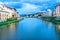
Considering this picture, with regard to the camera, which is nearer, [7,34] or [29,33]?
[7,34]

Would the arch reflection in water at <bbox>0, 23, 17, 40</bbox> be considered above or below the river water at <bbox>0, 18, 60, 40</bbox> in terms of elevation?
above

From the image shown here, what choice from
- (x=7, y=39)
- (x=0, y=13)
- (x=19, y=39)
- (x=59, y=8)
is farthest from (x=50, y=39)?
(x=59, y=8)

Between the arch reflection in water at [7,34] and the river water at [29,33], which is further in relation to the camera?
the river water at [29,33]

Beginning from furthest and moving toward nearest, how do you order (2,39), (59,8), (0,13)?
(59,8) < (0,13) < (2,39)

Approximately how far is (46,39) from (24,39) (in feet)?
2.89

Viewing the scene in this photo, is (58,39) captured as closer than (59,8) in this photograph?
Yes

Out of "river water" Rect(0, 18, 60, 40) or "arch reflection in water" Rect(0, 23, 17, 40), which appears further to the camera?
"river water" Rect(0, 18, 60, 40)

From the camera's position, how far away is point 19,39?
7.50 metres

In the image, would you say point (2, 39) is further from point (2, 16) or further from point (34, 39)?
point (2, 16)

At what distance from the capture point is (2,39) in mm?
7348

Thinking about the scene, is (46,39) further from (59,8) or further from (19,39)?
(59,8)

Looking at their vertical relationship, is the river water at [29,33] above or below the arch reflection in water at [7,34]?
below

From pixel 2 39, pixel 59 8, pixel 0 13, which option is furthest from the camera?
pixel 59 8

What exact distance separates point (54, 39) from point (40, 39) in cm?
56
